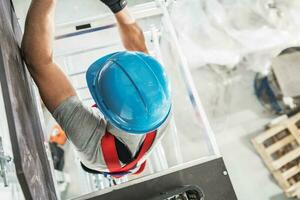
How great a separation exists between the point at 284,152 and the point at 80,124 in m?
2.60

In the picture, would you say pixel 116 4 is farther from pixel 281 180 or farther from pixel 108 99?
pixel 281 180

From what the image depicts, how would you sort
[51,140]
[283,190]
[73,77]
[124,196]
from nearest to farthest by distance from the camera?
[124,196] < [73,77] < [51,140] < [283,190]

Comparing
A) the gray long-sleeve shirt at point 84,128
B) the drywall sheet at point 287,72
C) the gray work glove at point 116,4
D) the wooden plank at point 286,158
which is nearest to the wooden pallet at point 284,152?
the wooden plank at point 286,158

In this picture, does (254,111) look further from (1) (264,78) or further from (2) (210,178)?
(2) (210,178)

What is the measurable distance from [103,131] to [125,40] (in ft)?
2.20

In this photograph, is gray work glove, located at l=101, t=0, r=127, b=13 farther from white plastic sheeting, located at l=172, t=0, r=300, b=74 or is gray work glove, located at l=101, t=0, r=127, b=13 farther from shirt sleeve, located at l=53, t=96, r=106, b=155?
white plastic sheeting, located at l=172, t=0, r=300, b=74

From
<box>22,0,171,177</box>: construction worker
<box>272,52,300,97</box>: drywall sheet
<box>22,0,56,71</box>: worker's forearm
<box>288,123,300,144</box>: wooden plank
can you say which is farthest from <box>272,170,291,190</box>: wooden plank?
<box>22,0,56,71</box>: worker's forearm

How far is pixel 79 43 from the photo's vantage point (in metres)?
1.99

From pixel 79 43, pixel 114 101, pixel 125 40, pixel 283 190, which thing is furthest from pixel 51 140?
pixel 283 190

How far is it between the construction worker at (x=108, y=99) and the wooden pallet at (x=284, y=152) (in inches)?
86.5

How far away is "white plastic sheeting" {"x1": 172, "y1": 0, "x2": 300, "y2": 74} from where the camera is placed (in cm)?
299

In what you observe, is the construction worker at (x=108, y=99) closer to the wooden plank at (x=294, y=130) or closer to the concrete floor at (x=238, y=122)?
the concrete floor at (x=238, y=122)

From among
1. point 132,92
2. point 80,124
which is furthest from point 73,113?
point 132,92

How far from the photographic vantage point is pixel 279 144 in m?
3.08
